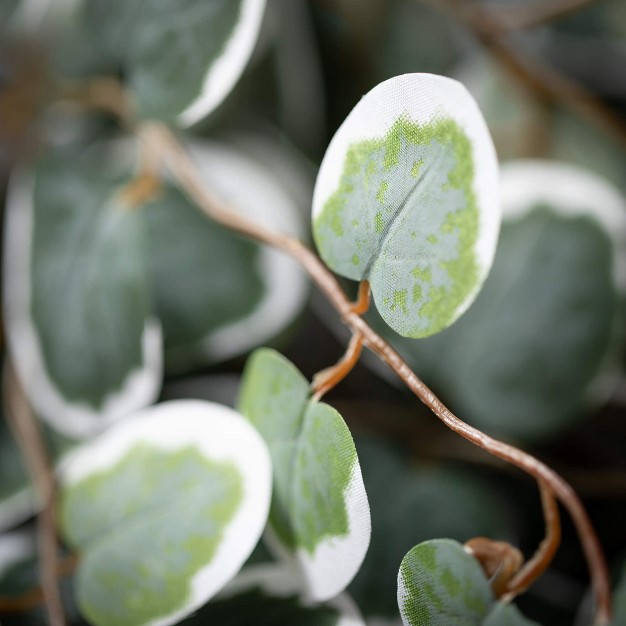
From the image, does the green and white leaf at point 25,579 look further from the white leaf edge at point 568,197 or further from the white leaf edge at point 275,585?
the white leaf edge at point 568,197

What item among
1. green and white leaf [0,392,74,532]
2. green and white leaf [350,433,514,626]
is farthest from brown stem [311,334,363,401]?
green and white leaf [0,392,74,532]

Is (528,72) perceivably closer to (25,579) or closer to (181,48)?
(181,48)

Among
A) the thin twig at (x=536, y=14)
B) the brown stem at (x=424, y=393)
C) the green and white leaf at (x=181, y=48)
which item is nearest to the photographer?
the brown stem at (x=424, y=393)

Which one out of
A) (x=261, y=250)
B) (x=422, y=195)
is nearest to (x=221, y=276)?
(x=261, y=250)

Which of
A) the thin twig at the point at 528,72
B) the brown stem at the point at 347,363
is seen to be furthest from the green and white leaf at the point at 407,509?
the thin twig at the point at 528,72

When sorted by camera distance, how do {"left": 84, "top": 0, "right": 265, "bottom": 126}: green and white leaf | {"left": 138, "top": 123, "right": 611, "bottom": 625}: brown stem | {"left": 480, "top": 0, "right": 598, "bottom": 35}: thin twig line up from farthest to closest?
{"left": 480, "top": 0, "right": 598, "bottom": 35}: thin twig, {"left": 84, "top": 0, "right": 265, "bottom": 126}: green and white leaf, {"left": 138, "top": 123, "right": 611, "bottom": 625}: brown stem

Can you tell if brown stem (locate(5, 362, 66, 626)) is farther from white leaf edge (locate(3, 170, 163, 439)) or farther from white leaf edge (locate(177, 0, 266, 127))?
white leaf edge (locate(177, 0, 266, 127))
